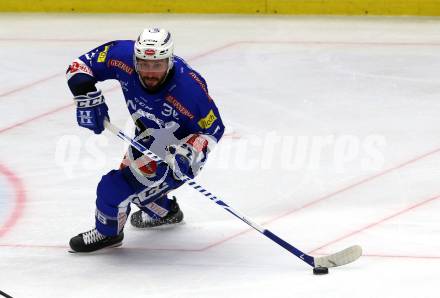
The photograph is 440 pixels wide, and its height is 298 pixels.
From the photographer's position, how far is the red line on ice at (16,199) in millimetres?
5398

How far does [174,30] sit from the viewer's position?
8672 millimetres

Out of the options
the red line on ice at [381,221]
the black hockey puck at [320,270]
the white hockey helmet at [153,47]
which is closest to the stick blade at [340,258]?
the black hockey puck at [320,270]

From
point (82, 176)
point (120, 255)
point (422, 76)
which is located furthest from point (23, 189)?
point (422, 76)

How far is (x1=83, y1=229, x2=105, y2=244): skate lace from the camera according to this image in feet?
16.7

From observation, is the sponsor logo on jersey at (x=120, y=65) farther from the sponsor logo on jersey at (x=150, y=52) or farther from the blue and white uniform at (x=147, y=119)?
the sponsor logo on jersey at (x=150, y=52)

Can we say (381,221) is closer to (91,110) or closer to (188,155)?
(188,155)

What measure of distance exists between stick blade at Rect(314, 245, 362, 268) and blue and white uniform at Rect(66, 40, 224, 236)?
630 mm

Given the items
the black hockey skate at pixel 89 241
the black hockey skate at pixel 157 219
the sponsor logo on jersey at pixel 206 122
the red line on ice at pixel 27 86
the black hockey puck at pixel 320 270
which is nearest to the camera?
the black hockey puck at pixel 320 270

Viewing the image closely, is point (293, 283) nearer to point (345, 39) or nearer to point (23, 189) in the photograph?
point (23, 189)

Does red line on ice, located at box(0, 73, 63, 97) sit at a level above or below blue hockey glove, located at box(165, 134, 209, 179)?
below

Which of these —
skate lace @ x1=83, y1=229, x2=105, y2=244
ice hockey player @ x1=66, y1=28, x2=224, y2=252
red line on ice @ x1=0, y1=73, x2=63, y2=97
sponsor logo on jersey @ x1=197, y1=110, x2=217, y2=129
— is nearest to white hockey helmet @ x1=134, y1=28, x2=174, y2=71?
ice hockey player @ x1=66, y1=28, x2=224, y2=252

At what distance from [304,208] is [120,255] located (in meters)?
0.96

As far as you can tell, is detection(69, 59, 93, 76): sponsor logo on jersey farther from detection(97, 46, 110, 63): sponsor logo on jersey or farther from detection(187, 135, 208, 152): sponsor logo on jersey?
detection(187, 135, 208, 152): sponsor logo on jersey

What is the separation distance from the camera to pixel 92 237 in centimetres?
509
